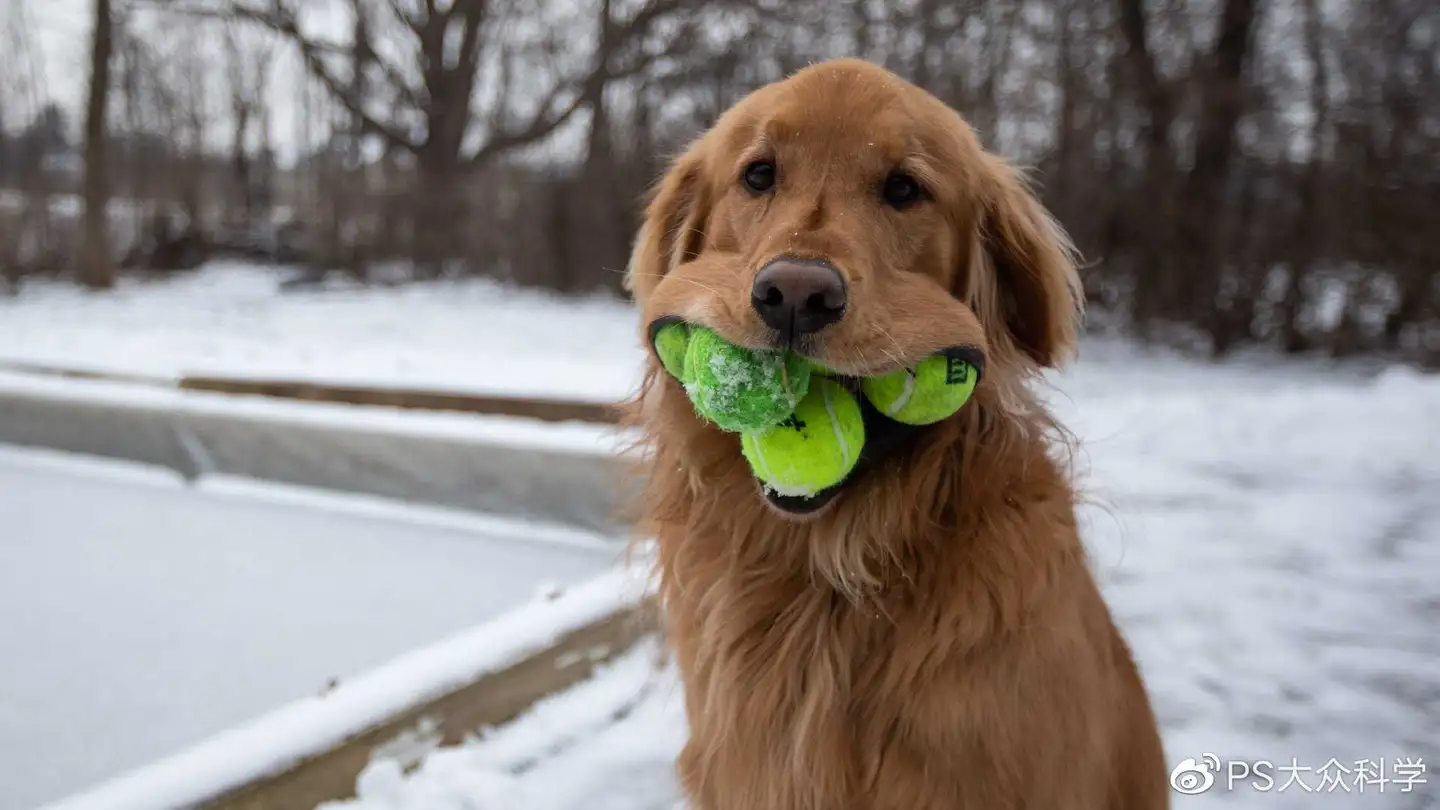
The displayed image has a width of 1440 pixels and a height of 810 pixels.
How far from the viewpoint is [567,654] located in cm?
294

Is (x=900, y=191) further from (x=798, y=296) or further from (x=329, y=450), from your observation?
(x=329, y=450)

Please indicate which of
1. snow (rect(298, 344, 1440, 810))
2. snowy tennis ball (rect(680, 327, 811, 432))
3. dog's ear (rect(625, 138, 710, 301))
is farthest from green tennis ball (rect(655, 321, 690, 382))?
snow (rect(298, 344, 1440, 810))

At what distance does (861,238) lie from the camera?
1.57 meters

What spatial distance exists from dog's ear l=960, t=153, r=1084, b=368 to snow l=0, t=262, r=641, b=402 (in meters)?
3.36

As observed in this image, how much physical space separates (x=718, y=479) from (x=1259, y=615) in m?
2.76

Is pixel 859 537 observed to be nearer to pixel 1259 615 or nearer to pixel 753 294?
pixel 753 294

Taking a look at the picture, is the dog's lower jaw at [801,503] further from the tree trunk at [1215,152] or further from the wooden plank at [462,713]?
the tree trunk at [1215,152]

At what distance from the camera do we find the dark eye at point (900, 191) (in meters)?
1.69

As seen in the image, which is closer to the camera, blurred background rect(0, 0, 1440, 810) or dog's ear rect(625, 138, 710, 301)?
dog's ear rect(625, 138, 710, 301)

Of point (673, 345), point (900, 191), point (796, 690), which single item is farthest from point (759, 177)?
point (796, 690)

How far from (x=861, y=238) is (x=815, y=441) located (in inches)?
14.0

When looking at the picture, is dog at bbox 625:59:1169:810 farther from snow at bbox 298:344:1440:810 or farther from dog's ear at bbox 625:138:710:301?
snow at bbox 298:344:1440:810

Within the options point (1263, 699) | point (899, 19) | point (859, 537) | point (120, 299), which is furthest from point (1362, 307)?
point (120, 299)

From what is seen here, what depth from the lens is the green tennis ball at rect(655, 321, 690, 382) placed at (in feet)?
5.36
